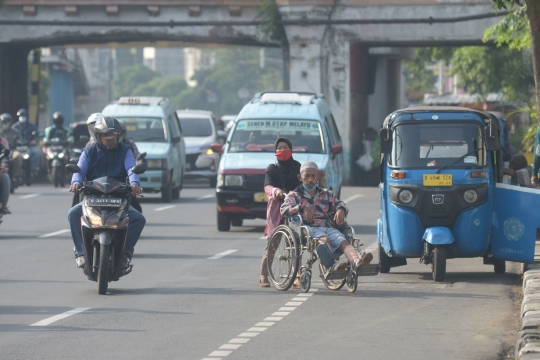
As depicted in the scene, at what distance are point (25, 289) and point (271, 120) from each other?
861 centimetres

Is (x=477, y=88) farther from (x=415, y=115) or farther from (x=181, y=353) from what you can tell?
(x=181, y=353)

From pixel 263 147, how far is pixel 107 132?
7.90 metres

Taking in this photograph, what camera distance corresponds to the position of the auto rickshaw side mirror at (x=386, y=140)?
1362cm

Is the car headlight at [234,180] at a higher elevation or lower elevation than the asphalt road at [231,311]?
higher

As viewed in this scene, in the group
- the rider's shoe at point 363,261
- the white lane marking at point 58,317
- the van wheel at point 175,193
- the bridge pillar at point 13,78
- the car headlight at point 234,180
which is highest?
the bridge pillar at point 13,78

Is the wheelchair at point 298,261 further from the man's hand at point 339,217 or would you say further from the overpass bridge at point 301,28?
the overpass bridge at point 301,28

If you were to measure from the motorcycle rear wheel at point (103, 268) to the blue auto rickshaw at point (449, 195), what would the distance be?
328cm

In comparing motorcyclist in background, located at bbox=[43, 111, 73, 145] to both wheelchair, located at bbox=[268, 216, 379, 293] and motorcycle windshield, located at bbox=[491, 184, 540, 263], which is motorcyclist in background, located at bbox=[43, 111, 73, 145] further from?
wheelchair, located at bbox=[268, 216, 379, 293]

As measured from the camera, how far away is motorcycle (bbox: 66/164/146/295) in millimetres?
11742

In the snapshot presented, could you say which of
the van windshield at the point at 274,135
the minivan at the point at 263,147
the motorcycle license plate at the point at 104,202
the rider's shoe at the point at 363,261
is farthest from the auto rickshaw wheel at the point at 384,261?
the van windshield at the point at 274,135

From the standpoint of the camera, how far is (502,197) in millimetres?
13438

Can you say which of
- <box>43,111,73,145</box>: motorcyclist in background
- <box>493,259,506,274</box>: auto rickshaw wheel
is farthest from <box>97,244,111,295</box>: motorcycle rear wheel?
<box>43,111,73,145</box>: motorcyclist in background

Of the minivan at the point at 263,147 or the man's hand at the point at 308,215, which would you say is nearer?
→ the man's hand at the point at 308,215

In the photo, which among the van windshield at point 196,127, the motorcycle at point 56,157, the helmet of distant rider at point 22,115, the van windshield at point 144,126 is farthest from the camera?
the van windshield at point 196,127
